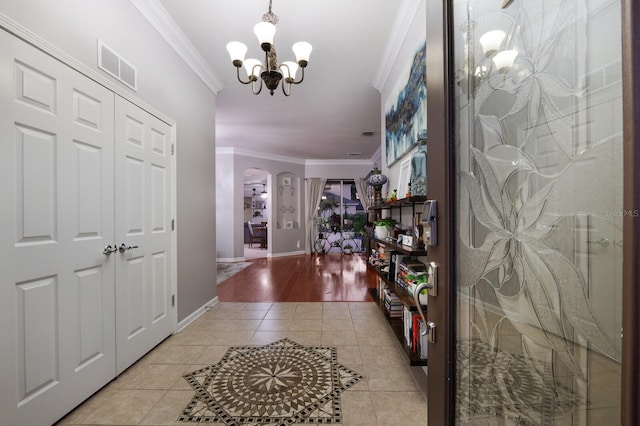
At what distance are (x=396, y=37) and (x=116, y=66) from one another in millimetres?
2356

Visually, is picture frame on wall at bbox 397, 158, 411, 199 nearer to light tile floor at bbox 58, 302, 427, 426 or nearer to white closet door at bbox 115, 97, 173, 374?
light tile floor at bbox 58, 302, 427, 426

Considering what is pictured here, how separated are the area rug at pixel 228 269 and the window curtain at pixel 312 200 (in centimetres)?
223

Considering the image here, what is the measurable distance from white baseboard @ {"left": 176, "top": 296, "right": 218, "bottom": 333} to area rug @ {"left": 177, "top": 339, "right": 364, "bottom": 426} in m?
0.73

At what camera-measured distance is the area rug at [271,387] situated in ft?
5.16

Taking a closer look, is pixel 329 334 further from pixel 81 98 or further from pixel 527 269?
pixel 81 98

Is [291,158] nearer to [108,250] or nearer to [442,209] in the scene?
[108,250]

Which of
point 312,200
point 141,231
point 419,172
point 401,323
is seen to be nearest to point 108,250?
point 141,231

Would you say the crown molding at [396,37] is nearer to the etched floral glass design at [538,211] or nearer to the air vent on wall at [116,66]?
the etched floral glass design at [538,211]

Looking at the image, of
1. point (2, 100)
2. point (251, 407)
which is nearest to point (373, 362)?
point (251, 407)

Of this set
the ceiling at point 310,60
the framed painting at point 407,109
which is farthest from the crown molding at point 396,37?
the framed painting at point 407,109

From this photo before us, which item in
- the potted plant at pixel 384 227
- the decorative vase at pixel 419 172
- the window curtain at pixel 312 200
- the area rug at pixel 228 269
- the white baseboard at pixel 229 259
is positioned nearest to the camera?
the decorative vase at pixel 419 172

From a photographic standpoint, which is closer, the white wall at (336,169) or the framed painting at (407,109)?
the framed painting at (407,109)

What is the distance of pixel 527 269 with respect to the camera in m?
0.62

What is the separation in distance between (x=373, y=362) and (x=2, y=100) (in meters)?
2.72
